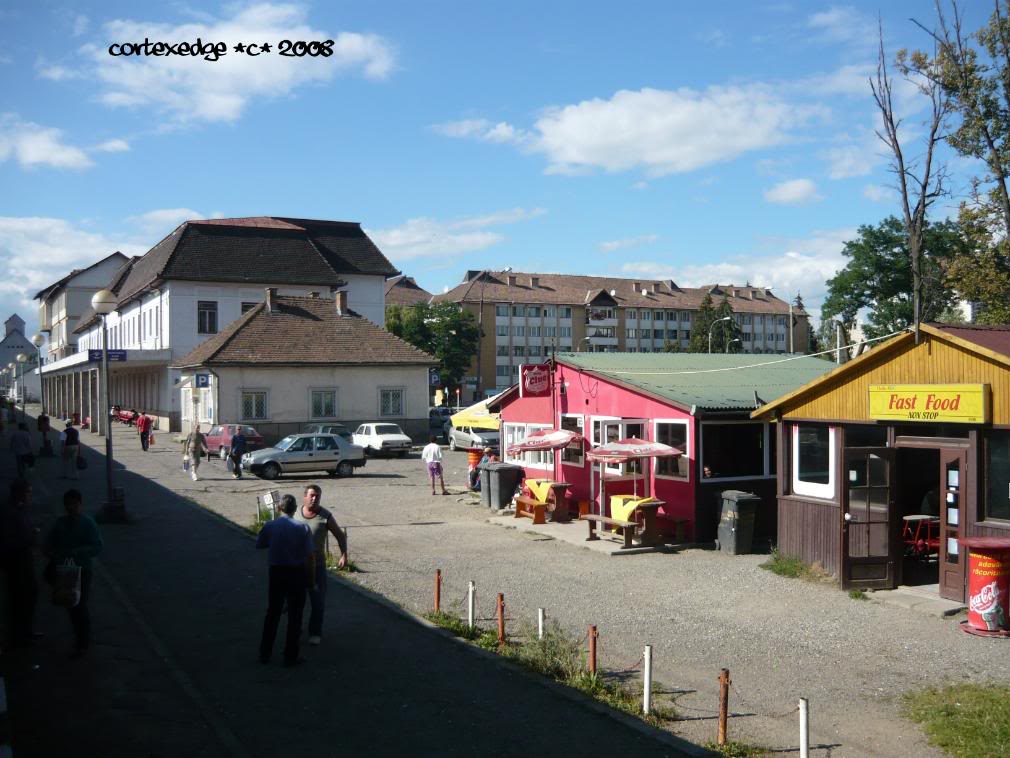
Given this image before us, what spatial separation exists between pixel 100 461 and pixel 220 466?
460 cm

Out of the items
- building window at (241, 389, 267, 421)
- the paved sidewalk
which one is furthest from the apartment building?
the paved sidewalk

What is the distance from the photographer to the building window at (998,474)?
12453 mm

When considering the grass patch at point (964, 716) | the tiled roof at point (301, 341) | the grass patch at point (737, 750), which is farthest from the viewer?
the tiled roof at point (301, 341)

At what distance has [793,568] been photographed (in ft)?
50.1

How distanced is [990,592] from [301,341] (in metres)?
37.7

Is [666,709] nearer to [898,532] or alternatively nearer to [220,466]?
[898,532]

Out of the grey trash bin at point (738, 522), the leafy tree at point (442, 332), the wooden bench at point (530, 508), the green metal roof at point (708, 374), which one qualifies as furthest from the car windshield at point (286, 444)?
the leafy tree at point (442, 332)

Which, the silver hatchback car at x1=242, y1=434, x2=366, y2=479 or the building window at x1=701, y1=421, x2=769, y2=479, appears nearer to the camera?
the building window at x1=701, y1=421, x2=769, y2=479

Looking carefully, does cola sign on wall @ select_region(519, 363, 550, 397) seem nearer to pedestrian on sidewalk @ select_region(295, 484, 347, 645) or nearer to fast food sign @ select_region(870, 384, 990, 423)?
fast food sign @ select_region(870, 384, 990, 423)

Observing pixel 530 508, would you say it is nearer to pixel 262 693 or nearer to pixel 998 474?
pixel 998 474

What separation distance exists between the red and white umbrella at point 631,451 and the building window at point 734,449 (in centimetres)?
58

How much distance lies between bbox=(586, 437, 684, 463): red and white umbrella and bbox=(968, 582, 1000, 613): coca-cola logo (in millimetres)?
7303

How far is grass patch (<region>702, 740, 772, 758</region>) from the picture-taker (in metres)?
7.47

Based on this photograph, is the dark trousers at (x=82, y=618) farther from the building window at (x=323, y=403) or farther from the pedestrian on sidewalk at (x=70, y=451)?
the building window at (x=323, y=403)
